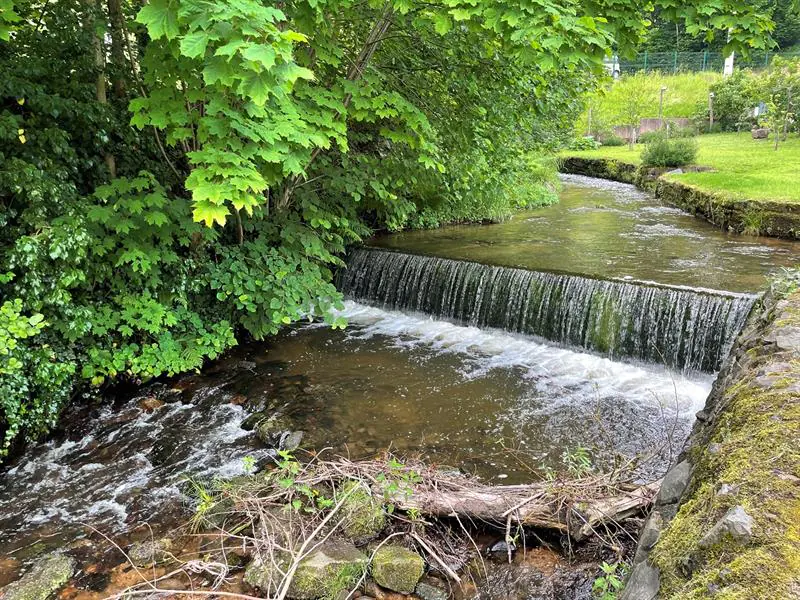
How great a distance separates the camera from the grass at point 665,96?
93.5 feet

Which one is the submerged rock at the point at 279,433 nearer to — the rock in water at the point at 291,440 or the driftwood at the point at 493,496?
the rock in water at the point at 291,440

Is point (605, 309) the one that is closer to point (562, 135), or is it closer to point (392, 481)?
point (392, 481)

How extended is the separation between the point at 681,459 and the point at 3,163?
5.15 m

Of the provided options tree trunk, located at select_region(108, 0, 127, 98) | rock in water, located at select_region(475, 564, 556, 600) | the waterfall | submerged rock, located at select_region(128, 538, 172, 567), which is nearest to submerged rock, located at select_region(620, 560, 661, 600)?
rock in water, located at select_region(475, 564, 556, 600)

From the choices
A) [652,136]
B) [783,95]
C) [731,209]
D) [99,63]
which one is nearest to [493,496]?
[99,63]

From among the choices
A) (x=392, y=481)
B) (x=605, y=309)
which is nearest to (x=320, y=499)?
(x=392, y=481)

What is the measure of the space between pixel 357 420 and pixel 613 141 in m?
27.5

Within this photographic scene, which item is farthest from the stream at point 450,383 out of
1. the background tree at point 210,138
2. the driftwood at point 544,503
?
the background tree at point 210,138

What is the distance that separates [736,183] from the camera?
1179 centimetres

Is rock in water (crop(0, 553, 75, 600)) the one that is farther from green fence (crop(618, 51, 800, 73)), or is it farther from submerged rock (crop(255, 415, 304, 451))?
green fence (crop(618, 51, 800, 73))

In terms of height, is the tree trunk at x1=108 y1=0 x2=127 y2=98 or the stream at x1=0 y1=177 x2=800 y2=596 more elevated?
the tree trunk at x1=108 y1=0 x2=127 y2=98

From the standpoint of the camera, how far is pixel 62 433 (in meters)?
4.84

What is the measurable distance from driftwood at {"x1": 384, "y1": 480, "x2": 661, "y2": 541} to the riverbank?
853cm

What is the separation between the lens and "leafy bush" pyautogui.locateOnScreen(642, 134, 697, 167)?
1588cm
